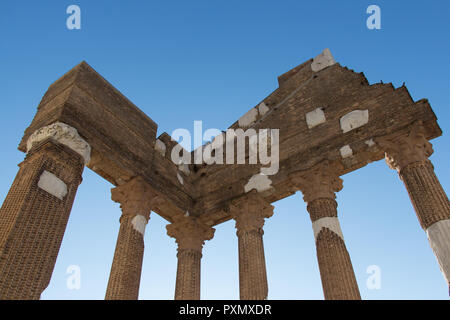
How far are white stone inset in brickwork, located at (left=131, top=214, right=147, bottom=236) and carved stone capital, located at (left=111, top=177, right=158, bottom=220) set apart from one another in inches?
6.1

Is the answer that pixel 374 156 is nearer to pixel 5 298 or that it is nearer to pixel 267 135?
pixel 267 135

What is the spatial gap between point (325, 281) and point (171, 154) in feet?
27.2

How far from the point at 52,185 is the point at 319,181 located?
8199 mm

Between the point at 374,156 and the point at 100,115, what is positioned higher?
the point at 100,115

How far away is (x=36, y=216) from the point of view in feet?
33.1

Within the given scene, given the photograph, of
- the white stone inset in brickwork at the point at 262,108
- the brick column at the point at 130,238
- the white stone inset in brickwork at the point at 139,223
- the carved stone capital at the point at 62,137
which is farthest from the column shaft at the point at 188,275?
the white stone inset in brickwork at the point at 262,108

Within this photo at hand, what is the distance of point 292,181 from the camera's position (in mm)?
13992

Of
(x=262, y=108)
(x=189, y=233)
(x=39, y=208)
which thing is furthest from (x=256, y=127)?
(x=39, y=208)

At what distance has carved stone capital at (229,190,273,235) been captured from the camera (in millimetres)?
14180

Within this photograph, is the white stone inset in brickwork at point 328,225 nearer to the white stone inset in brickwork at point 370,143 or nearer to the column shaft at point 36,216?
the white stone inset in brickwork at point 370,143

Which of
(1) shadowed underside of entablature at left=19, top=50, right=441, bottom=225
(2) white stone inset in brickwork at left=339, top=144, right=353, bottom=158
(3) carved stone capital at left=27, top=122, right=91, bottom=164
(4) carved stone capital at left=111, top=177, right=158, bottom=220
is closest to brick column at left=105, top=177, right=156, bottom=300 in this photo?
(4) carved stone capital at left=111, top=177, right=158, bottom=220

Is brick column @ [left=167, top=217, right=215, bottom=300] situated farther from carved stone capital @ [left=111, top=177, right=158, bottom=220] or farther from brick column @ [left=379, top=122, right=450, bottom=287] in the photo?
brick column @ [left=379, top=122, right=450, bottom=287]

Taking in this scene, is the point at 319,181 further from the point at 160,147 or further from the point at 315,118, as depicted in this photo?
the point at 160,147
